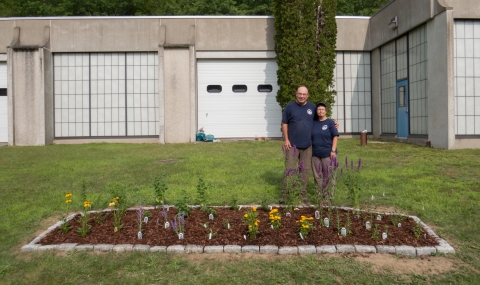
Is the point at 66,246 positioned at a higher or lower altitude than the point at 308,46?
lower

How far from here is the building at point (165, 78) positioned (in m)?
17.6

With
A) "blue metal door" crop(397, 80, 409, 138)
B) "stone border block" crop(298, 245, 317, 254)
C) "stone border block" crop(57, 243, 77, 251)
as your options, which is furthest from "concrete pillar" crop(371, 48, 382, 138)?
"stone border block" crop(57, 243, 77, 251)

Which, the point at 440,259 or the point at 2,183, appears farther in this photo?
the point at 2,183

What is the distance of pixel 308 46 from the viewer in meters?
16.6

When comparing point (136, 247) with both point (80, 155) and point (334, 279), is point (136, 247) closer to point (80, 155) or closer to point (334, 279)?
point (334, 279)

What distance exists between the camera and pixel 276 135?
19.0 meters

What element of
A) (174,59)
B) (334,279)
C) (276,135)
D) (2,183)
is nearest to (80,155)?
(2,183)

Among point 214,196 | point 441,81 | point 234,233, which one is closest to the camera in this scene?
point 234,233

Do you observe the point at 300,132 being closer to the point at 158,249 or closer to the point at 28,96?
the point at 158,249

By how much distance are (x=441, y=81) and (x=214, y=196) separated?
31.6 feet

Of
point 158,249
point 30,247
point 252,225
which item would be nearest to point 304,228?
point 252,225

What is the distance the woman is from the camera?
20.6ft

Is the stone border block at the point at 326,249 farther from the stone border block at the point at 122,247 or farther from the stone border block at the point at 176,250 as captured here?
the stone border block at the point at 122,247

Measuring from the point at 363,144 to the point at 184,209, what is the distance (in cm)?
1100
